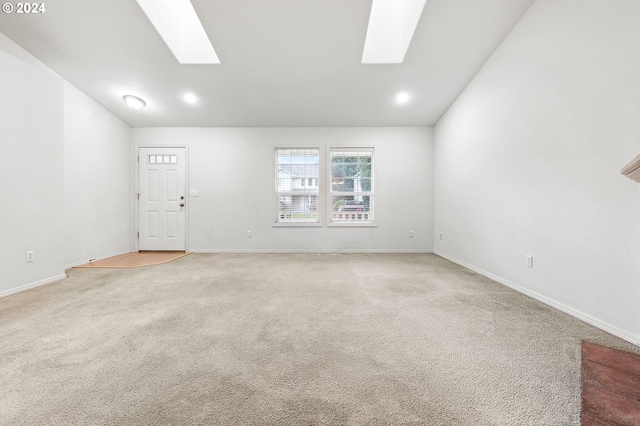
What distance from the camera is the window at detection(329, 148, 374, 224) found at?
15.9 ft

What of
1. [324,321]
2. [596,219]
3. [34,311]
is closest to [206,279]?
[34,311]

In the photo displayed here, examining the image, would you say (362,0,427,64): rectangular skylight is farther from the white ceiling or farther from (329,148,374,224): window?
(329,148,374,224): window

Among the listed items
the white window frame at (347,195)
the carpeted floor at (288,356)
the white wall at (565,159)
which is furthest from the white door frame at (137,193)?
the white wall at (565,159)

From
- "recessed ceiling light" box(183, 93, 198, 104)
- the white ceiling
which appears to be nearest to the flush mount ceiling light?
the white ceiling

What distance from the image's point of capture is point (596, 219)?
1839 millimetres

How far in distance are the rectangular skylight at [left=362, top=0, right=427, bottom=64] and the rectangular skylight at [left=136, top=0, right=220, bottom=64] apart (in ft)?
6.86

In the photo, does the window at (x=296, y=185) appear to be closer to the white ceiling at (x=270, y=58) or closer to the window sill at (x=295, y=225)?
the window sill at (x=295, y=225)

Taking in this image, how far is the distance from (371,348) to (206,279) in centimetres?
225

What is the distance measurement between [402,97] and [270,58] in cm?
213

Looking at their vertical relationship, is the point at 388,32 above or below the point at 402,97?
above

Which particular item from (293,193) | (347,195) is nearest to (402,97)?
(347,195)

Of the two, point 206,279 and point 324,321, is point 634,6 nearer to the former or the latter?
point 324,321

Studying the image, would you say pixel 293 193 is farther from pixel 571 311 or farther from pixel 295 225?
pixel 571 311

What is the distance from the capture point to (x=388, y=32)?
3.13 meters
